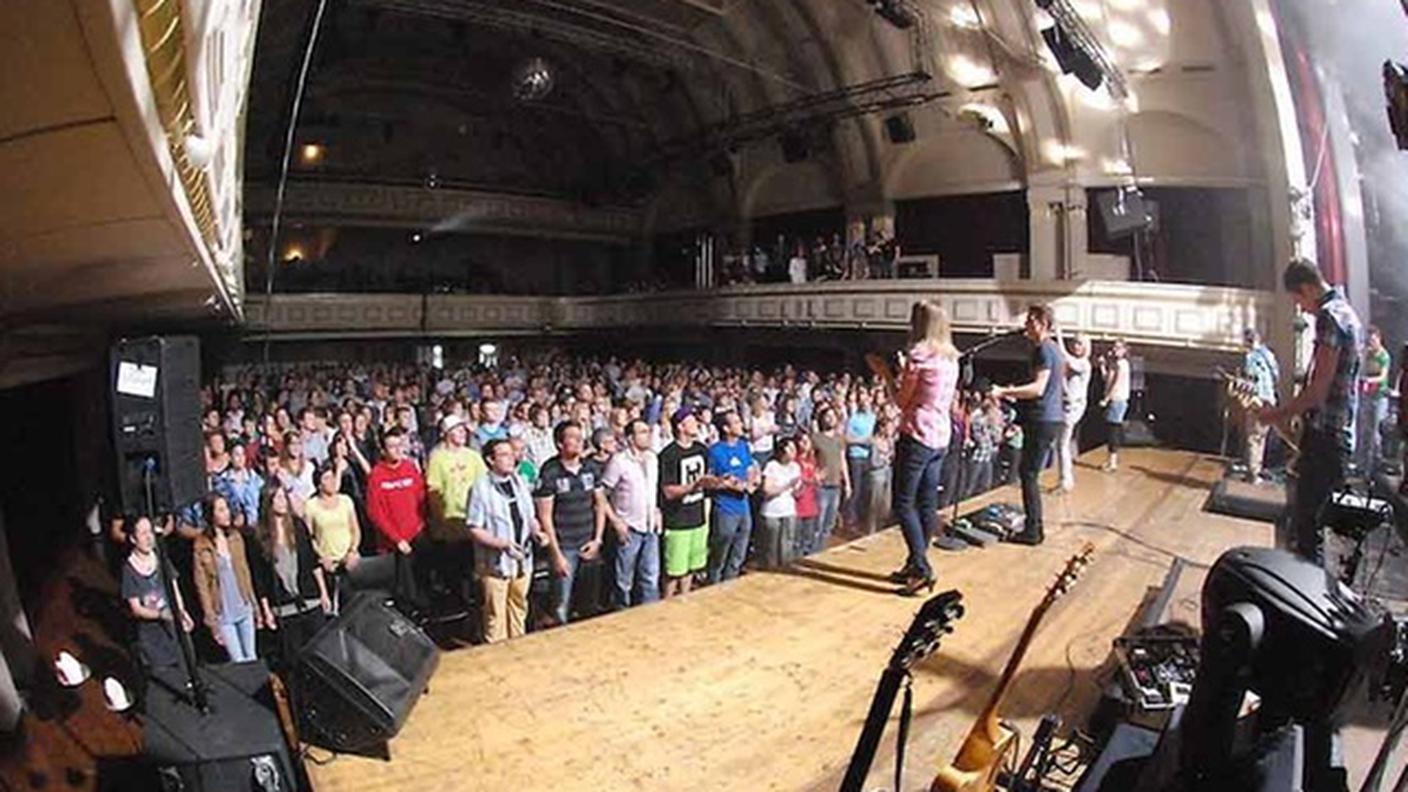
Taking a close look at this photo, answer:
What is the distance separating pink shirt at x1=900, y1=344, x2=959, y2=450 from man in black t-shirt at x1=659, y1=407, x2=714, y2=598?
1.35 metres

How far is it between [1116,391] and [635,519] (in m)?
2.34

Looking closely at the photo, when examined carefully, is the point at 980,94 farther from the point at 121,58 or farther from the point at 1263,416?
the point at 121,58

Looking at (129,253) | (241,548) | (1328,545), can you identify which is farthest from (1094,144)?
(241,548)

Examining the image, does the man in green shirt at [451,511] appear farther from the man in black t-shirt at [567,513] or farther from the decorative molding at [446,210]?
the decorative molding at [446,210]

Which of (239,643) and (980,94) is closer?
(239,643)

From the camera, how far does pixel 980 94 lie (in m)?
3.89

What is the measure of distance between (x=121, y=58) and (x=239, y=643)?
2.99 metres

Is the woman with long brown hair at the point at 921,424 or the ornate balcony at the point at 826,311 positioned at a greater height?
the ornate balcony at the point at 826,311

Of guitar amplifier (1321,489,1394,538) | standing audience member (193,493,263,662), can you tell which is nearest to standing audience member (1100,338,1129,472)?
guitar amplifier (1321,489,1394,538)

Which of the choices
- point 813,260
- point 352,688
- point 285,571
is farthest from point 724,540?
point 813,260

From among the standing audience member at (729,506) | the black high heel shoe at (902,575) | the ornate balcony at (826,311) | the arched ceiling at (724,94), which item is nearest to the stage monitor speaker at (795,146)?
the arched ceiling at (724,94)

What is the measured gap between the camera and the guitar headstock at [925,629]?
124 cm

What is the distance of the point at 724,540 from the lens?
3.50 metres

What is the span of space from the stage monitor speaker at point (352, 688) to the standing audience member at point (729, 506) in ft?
6.76
